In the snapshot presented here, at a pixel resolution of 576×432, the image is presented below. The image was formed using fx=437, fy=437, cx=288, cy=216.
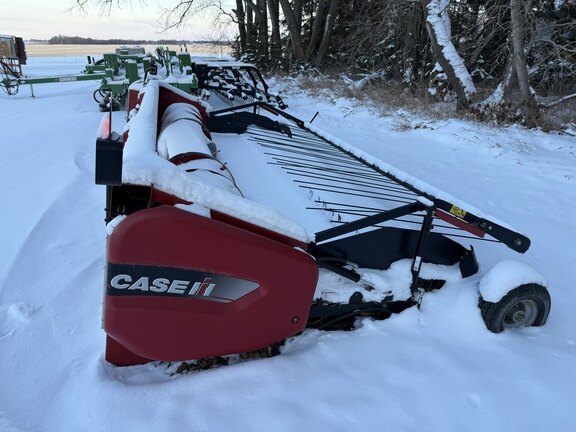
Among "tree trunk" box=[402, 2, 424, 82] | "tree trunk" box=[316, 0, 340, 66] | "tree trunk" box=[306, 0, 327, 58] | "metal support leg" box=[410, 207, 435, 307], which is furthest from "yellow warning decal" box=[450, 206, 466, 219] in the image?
"tree trunk" box=[306, 0, 327, 58]

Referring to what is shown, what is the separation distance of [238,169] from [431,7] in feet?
24.1

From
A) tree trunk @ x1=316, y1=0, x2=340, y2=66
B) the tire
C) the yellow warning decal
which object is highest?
tree trunk @ x1=316, y1=0, x2=340, y2=66

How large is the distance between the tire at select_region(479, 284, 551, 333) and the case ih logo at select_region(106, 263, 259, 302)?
1.20m

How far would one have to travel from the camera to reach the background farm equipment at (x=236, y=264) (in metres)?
1.62

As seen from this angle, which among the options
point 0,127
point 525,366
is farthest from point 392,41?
point 525,366

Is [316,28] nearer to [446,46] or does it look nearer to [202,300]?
[446,46]

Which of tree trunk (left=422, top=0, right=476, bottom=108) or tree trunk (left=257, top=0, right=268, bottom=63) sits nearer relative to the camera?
tree trunk (left=422, top=0, right=476, bottom=108)

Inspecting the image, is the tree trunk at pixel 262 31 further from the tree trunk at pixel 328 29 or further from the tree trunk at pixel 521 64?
the tree trunk at pixel 521 64

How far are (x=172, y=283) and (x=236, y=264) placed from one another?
0.26 m

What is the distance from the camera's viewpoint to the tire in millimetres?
2141

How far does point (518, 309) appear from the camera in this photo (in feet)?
7.32

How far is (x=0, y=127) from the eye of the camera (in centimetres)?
725

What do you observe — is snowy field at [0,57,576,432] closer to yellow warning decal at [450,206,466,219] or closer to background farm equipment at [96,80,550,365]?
background farm equipment at [96,80,550,365]

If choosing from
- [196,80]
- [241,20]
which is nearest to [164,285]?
[196,80]
